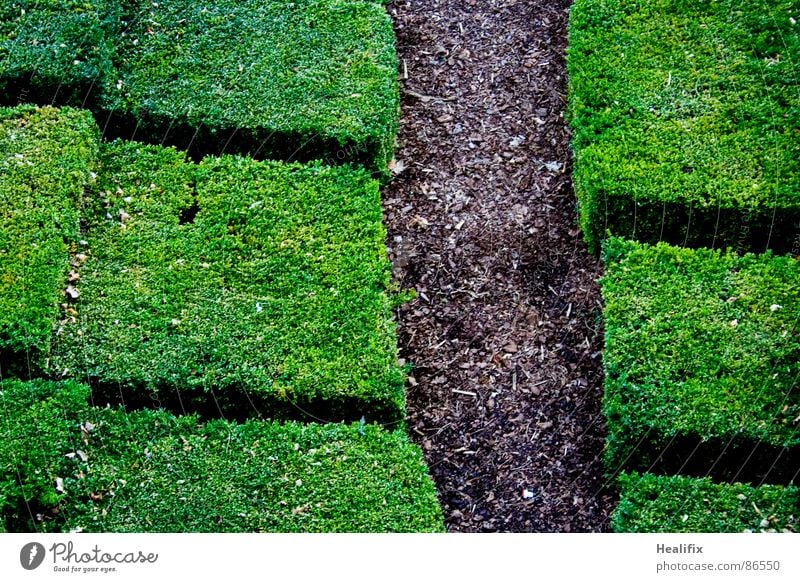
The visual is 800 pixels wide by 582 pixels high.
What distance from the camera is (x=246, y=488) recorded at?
5961 mm

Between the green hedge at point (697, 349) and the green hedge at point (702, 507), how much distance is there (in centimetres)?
33

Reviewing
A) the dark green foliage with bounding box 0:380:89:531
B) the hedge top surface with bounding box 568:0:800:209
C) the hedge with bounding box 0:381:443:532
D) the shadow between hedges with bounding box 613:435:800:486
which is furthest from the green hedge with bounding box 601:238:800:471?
the dark green foliage with bounding box 0:380:89:531

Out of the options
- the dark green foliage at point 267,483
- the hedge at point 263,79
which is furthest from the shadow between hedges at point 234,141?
the dark green foliage at point 267,483

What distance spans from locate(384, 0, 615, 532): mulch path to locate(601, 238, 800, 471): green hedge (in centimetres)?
47

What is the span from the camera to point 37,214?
7172mm

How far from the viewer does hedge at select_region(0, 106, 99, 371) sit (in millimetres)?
6590

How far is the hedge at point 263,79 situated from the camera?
789 cm

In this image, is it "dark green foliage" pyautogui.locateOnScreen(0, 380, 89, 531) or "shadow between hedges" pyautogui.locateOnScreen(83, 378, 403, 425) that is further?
"shadow between hedges" pyautogui.locateOnScreen(83, 378, 403, 425)

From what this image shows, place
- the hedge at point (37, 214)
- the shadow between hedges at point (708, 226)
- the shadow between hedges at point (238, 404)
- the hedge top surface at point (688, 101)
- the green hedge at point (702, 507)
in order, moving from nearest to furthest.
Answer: the green hedge at point (702, 507) < the shadow between hedges at point (238, 404) < the hedge at point (37, 214) < the shadow between hedges at point (708, 226) < the hedge top surface at point (688, 101)

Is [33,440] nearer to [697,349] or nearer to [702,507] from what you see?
[702,507]

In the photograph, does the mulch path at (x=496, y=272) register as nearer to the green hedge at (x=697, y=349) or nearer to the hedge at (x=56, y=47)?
the green hedge at (x=697, y=349)

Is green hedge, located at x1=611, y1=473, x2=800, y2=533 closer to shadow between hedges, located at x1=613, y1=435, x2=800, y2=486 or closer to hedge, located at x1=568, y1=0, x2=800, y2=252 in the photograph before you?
shadow between hedges, located at x1=613, y1=435, x2=800, y2=486

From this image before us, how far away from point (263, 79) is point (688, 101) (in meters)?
3.59
